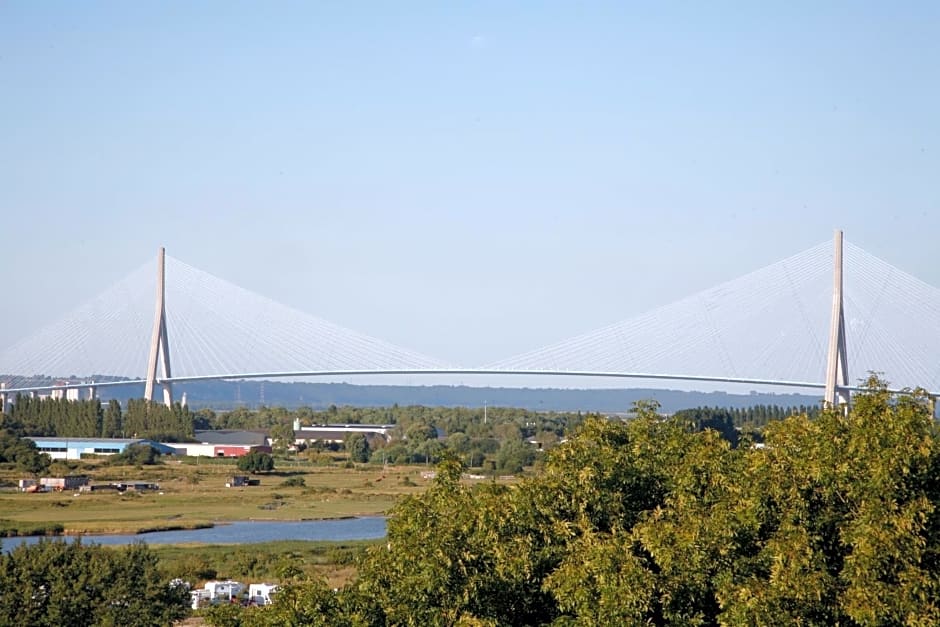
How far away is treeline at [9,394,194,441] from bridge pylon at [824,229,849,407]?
2069 cm

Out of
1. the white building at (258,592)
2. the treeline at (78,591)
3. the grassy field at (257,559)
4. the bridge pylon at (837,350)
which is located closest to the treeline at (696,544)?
the treeline at (78,591)

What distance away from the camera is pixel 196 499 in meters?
27.3

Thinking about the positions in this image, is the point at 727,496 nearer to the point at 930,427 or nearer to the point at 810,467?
the point at 810,467

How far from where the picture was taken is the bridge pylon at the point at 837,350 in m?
31.1

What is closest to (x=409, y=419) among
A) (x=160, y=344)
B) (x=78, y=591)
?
(x=160, y=344)

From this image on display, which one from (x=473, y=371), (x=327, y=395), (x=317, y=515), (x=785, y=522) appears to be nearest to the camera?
(x=785, y=522)

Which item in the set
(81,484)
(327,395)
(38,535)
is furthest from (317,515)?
(327,395)

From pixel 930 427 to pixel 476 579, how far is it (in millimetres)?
2220

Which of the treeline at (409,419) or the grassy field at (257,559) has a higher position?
the treeline at (409,419)

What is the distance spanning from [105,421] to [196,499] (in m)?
17.4

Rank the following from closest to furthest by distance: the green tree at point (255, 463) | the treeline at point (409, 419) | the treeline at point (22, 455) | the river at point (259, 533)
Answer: the river at point (259, 533) < the treeline at point (22, 455) < the green tree at point (255, 463) < the treeline at point (409, 419)

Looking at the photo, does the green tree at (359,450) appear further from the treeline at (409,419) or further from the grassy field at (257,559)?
the grassy field at (257,559)

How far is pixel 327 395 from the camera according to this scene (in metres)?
183

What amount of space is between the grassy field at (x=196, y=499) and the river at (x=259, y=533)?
49 cm
